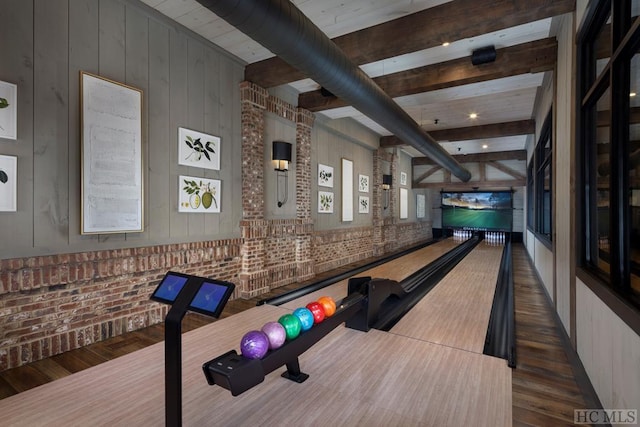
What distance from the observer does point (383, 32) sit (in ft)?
11.8

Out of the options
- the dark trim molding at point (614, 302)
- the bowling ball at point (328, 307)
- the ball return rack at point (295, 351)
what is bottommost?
the ball return rack at point (295, 351)

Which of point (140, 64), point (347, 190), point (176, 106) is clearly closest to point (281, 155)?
point (176, 106)

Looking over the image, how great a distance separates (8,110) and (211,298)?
2.47 meters

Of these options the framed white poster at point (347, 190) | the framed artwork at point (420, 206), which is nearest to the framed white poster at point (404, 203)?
the framed artwork at point (420, 206)

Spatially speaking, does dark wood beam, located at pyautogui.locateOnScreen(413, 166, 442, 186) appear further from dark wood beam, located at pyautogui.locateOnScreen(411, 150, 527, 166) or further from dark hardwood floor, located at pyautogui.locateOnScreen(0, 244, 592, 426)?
dark hardwood floor, located at pyautogui.locateOnScreen(0, 244, 592, 426)

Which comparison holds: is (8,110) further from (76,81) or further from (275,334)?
(275,334)

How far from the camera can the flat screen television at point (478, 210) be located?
14.2 meters

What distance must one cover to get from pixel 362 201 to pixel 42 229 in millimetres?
6910

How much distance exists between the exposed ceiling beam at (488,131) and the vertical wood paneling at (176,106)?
21.2 feet

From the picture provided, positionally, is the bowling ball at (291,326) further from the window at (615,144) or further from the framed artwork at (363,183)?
the framed artwork at (363,183)

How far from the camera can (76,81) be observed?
115 inches

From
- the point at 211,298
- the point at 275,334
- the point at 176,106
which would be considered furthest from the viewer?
the point at 176,106

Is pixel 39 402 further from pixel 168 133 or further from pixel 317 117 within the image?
pixel 317 117

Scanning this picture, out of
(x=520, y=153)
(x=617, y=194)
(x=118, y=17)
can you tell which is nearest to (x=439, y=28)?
(x=617, y=194)
